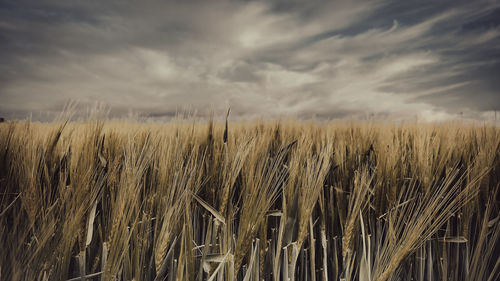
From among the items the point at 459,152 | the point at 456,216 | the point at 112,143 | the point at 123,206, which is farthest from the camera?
the point at 459,152

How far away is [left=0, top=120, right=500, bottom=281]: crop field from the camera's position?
1.07 metres

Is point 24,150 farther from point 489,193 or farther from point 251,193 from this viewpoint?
point 489,193

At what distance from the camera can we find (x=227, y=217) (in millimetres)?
1275

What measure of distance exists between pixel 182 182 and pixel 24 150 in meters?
0.86

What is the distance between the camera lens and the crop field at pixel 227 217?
1.07 metres

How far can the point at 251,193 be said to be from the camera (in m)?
1.18

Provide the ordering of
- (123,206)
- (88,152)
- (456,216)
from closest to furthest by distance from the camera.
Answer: (123,206) < (88,152) < (456,216)

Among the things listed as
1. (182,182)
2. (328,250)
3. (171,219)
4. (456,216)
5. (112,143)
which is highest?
(112,143)

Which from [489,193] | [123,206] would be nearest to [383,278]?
[123,206]

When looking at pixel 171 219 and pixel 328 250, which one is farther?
pixel 328 250

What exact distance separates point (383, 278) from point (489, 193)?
1114 millimetres

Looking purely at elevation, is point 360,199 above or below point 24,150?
below

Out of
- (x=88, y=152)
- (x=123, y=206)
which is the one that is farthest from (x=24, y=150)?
(x=123, y=206)

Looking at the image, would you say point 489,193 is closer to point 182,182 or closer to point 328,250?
point 328,250
